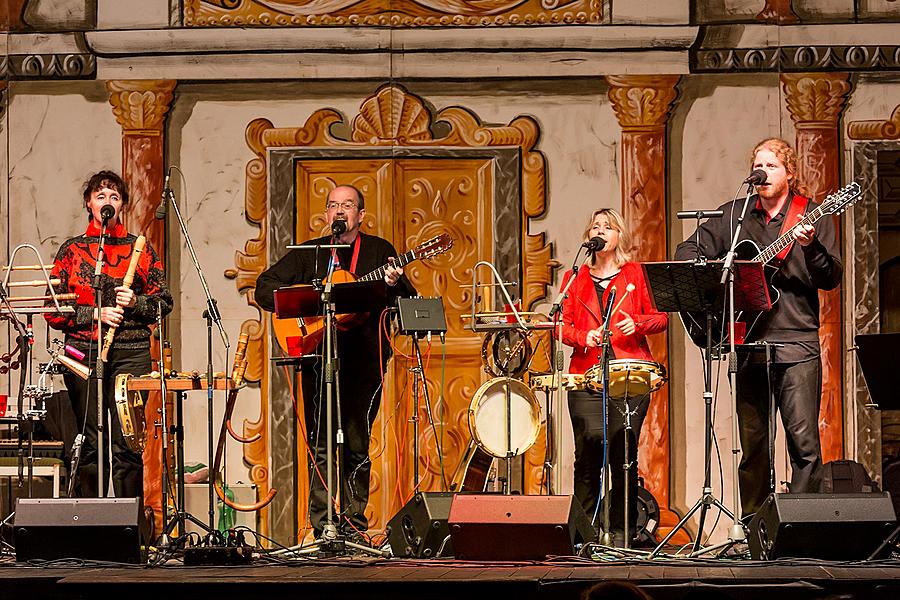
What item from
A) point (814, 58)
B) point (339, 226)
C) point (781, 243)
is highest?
point (814, 58)

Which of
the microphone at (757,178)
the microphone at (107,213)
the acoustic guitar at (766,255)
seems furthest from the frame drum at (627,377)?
the microphone at (107,213)

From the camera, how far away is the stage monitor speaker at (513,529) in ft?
19.1

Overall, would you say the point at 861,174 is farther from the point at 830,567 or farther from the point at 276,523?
the point at 276,523

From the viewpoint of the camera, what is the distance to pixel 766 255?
6.46 meters

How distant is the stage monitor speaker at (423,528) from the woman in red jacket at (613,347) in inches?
36.5

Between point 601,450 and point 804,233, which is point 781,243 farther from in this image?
point 601,450

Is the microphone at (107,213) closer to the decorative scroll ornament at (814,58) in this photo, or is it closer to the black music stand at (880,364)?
the black music stand at (880,364)

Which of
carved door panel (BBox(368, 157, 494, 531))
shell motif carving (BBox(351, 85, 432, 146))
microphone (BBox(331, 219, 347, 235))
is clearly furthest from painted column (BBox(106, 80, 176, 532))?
microphone (BBox(331, 219, 347, 235))

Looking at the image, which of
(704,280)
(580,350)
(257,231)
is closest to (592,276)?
(580,350)

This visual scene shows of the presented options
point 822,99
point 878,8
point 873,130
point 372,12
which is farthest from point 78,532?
point 878,8

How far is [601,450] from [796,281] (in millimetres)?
1277

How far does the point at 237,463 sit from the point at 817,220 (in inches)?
152

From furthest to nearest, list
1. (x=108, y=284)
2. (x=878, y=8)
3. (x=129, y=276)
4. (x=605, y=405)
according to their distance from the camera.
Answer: (x=878, y=8)
(x=108, y=284)
(x=129, y=276)
(x=605, y=405)

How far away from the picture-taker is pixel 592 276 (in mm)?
7078
